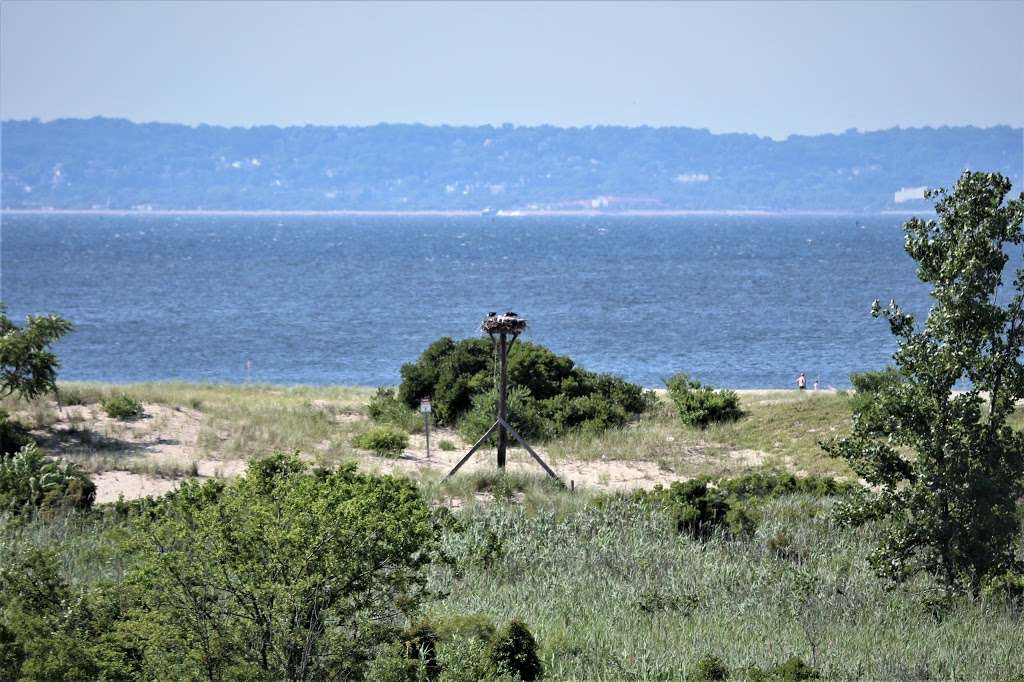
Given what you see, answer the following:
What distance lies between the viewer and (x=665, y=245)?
186625 millimetres

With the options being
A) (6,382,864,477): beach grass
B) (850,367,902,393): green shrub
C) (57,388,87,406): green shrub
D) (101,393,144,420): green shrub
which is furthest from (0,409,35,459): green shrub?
(850,367,902,393): green shrub

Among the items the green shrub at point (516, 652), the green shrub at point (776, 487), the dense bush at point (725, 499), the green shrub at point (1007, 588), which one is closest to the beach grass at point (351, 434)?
the green shrub at point (776, 487)

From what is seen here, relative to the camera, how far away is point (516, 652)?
8516 millimetres

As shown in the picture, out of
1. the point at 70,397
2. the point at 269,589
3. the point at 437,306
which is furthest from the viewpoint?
the point at 437,306

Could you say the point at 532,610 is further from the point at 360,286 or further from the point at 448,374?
the point at 360,286

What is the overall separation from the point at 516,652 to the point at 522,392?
1613 cm

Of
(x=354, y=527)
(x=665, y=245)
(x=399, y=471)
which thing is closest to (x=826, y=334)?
(x=399, y=471)

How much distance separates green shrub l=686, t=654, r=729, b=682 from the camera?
8461 millimetres

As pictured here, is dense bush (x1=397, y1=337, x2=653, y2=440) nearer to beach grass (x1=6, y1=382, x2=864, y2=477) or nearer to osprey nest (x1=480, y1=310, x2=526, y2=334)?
beach grass (x1=6, y1=382, x2=864, y2=477)

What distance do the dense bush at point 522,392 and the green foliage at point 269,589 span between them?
15.6 metres

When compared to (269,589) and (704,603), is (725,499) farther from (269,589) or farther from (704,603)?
(269,589)

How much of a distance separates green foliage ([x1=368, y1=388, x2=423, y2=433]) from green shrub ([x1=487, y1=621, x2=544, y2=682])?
52.5 feet

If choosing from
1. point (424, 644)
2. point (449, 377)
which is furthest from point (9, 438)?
point (424, 644)

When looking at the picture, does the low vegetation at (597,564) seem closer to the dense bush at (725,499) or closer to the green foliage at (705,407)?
the dense bush at (725,499)
